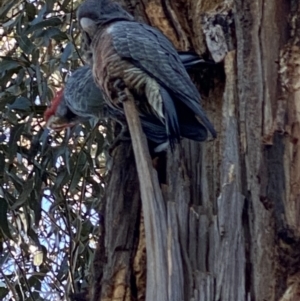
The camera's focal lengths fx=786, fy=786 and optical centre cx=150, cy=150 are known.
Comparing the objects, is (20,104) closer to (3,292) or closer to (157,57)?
(3,292)

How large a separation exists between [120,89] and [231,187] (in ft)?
1.10

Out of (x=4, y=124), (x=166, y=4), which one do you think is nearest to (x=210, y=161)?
(x=166, y=4)

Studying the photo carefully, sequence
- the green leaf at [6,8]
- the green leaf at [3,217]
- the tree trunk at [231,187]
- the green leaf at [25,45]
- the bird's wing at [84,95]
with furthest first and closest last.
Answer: the green leaf at [6,8] < the green leaf at [25,45] < the green leaf at [3,217] < the bird's wing at [84,95] < the tree trunk at [231,187]

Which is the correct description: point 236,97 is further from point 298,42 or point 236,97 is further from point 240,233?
point 240,233

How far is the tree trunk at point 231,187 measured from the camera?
1243 millimetres

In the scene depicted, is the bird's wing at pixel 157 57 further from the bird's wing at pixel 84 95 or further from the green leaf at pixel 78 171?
the green leaf at pixel 78 171

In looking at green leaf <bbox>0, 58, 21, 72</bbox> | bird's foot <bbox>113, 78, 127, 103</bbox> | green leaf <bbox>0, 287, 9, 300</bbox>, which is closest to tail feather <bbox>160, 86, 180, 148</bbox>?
bird's foot <bbox>113, 78, 127, 103</bbox>

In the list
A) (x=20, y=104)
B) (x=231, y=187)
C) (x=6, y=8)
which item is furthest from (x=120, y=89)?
(x=6, y=8)

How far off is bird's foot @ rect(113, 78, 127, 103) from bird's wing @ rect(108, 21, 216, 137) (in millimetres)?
46

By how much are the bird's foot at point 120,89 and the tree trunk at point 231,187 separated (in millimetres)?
112

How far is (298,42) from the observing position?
1396 millimetres

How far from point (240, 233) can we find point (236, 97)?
0.90 ft

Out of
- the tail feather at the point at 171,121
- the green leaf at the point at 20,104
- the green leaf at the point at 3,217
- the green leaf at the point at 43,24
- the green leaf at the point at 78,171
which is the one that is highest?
the green leaf at the point at 43,24

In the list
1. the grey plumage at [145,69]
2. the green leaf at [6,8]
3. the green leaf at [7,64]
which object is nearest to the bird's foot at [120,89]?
the grey plumage at [145,69]
